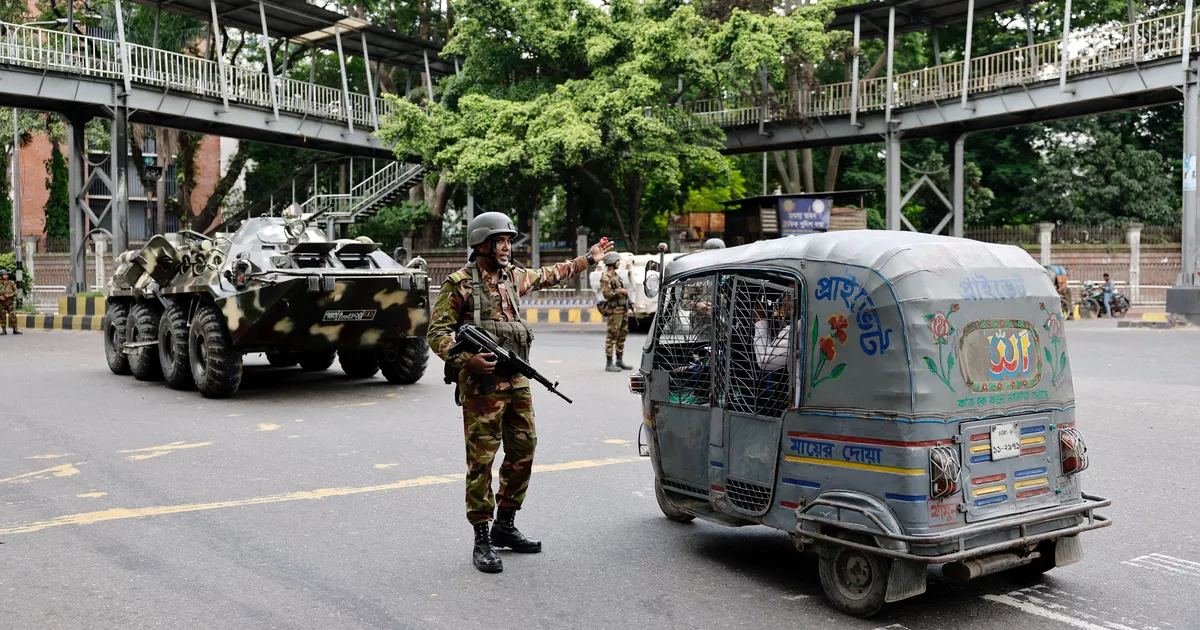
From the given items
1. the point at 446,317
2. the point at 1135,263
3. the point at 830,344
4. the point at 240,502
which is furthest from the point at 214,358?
the point at 1135,263

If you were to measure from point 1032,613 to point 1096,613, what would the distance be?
270 millimetres

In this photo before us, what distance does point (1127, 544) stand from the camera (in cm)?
587

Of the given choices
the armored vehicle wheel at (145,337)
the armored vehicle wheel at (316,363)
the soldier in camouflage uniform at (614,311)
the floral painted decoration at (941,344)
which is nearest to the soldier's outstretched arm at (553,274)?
the floral painted decoration at (941,344)

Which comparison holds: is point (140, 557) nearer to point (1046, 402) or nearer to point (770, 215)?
point (1046, 402)

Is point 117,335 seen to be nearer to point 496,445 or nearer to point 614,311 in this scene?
point 614,311

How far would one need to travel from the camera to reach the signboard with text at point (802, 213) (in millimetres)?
28109

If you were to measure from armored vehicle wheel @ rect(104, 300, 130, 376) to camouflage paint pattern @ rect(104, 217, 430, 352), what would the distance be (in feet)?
5.95

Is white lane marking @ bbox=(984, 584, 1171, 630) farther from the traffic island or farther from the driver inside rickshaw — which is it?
the traffic island

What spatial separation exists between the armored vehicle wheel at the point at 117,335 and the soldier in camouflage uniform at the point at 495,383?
35.1ft

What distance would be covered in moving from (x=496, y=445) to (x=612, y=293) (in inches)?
373

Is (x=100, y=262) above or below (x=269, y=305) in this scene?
above

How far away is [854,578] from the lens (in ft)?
15.8

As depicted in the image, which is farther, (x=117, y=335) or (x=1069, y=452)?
(x=117, y=335)

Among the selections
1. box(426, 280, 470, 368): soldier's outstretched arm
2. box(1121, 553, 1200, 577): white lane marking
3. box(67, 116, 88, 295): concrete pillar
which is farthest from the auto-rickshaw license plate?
box(67, 116, 88, 295): concrete pillar
